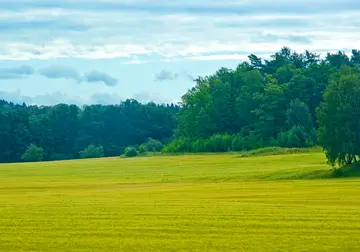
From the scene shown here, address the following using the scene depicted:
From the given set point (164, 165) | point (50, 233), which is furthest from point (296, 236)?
point (164, 165)

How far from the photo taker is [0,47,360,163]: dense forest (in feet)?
392

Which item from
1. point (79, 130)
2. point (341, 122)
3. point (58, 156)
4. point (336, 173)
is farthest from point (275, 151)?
point (79, 130)

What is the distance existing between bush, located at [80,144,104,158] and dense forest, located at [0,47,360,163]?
1.95 m

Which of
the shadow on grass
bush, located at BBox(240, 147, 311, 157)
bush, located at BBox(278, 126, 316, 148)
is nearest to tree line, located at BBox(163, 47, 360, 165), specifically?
bush, located at BBox(278, 126, 316, 148)

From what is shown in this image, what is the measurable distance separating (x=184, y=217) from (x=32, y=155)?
368ft

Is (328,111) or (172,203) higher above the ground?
(328,111)

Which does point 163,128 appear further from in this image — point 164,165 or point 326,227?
point 326,227

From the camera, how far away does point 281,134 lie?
111062 mm

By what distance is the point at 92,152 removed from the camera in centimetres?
14838

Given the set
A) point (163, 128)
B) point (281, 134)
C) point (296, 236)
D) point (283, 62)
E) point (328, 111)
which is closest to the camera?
point (296, 236)

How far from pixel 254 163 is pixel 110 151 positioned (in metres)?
85.2

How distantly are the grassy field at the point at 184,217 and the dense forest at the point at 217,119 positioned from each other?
49.6 m

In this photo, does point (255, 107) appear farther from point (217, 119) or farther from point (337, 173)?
point (337, 173)

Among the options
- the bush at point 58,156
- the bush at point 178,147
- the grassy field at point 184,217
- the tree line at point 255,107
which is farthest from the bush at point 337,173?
the bush at point 58,156
